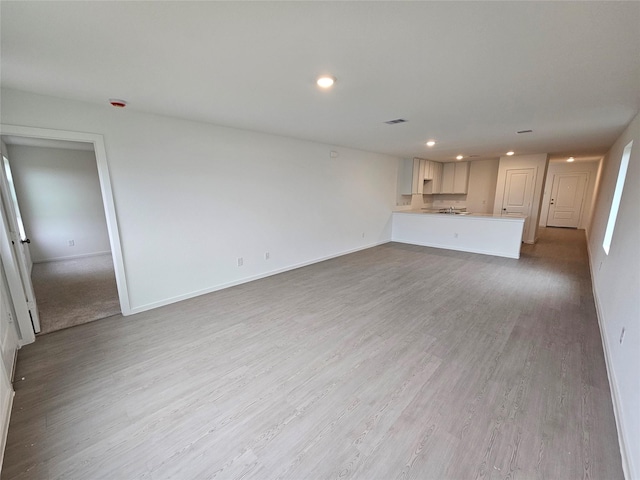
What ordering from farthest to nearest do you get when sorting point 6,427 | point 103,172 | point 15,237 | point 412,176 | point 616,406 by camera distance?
point 412,176 < point 103,172 < point 15,237 < point 616,406 < point 6,427

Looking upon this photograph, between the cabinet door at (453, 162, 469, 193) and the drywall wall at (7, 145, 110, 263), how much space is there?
962 cm

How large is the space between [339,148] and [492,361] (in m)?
4.52

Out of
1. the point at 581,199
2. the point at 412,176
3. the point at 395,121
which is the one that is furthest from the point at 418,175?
the point at 581,199

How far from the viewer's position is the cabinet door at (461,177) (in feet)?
26.4

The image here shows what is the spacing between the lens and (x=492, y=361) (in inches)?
89.5

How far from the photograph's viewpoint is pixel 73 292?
380 cm

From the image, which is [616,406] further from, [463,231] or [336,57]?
[463,231]

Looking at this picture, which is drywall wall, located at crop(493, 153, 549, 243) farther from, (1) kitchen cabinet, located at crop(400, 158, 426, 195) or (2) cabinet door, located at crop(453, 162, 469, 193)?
(1) kitchen cabinet, located at crop(400, 158, 426, 195)

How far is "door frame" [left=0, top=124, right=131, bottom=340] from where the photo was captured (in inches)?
94.7

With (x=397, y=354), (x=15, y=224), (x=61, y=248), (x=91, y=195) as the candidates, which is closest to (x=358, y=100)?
(x=397, y=354)

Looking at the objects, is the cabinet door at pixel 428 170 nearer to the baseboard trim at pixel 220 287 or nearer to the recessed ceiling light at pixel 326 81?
→ the baseboard trim at pixel 220 287

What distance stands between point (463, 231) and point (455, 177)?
2.77 meters

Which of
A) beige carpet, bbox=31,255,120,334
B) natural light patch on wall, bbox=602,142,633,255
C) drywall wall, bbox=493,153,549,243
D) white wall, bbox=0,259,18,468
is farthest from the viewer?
drywall wall, bbox=493,153,549,243

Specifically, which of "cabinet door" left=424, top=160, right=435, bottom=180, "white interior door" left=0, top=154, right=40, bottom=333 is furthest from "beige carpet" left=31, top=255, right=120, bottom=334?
"cabinet door" left=424, top=160, right=435, bottom=180
